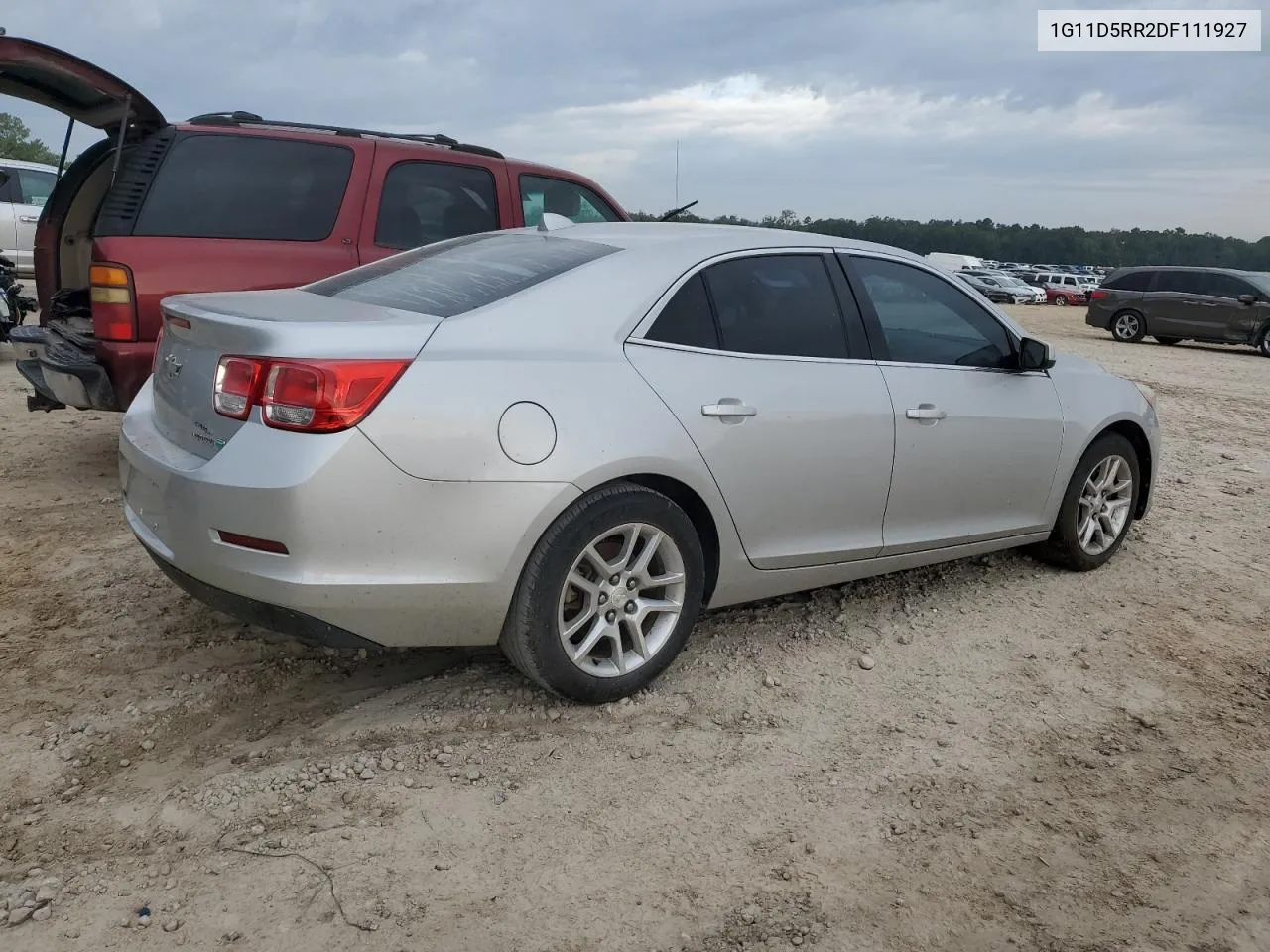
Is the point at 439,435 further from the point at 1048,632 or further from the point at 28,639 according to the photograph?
the point at 1048,632

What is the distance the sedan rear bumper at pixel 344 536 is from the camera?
2.81 m

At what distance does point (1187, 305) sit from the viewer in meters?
21.2

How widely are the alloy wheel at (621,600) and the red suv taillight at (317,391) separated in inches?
30.4

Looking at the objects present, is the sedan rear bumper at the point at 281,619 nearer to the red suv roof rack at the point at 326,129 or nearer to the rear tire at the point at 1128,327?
the red suv roof rack at the point at 326,129

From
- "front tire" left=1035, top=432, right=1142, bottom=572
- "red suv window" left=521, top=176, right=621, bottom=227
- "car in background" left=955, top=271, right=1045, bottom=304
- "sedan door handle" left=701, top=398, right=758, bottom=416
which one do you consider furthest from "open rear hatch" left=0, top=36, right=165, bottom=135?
"car in background" left=955, top=271, right=1045, bottom=304

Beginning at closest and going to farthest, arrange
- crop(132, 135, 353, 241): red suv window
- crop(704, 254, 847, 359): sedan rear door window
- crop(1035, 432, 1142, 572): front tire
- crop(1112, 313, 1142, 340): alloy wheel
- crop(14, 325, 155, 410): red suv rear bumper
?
crop(704, 254, 847, 359): sedan rear door window, crop(1035, 432, 1142, 572): front tire, crop(14, 325, 155, 410): red suv rear bumper, crop(132, 135, 353, 241): red suv window, crop(1112, 313, 1142, 340): alloy wheel

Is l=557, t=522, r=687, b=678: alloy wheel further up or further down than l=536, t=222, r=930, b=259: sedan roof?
further down

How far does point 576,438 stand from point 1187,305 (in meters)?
21.5

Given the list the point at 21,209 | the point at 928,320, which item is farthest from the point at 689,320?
the point at 21,209

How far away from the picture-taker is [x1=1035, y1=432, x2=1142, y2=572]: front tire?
493 cm

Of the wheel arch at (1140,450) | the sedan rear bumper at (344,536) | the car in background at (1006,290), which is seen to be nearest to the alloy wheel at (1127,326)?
the wheel arch at (1140,450)

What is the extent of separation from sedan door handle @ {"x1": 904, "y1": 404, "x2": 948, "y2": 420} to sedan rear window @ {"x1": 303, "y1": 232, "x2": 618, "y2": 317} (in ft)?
4.25

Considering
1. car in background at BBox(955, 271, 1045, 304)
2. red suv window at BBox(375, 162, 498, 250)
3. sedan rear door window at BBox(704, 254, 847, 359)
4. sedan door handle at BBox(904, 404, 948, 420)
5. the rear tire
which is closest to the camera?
sedan rear door window at BBox(704, 254, 847, 359)

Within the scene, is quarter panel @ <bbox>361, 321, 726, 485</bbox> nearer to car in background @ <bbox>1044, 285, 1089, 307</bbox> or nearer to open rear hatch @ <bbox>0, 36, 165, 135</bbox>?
open rear hatch @ <bbox>0, 36, 165, 135</bbox>
